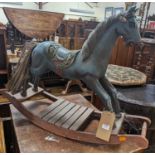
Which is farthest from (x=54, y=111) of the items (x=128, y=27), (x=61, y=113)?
(x=128, y=27)

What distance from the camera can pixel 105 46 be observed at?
2.38 ft

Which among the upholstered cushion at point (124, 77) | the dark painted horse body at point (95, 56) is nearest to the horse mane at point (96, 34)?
the dark painted horse body at point (95, 56)

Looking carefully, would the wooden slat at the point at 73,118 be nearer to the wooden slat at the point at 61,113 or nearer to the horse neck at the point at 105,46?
the wooden slat at the point at 61,113

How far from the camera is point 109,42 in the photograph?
719mm

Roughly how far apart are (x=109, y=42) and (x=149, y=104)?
0.58 meters

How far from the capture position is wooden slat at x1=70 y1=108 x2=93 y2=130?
0.85m

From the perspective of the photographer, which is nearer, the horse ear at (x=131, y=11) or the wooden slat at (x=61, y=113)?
the horse ear at (x=131, y=11)

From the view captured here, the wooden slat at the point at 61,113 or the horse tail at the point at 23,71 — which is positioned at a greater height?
the horse tail at the point at 23,71

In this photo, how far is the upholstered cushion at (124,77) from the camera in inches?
55.0

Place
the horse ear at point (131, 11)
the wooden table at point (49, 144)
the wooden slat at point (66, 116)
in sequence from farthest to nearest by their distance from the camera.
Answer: the wooden slat at point (66, 116) → the wooden table at point (49, 144) → the horse ear at point (131, 11)

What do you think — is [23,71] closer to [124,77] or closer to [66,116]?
[66,116]

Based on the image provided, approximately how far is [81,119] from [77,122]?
0.13 feet

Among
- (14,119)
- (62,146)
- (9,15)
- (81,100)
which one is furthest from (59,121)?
(9,15)

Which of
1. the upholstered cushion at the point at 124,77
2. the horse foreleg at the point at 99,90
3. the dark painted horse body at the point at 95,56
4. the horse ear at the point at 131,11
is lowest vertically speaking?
the upholstered cushion at the point at 124,77
